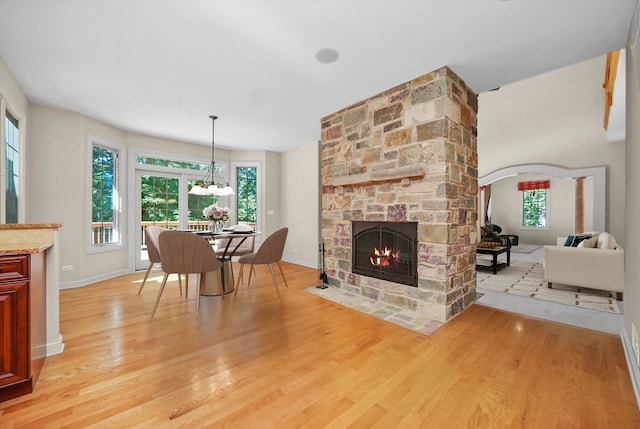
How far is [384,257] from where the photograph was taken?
3189 millimetres

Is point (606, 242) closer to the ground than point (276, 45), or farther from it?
closer to the ground

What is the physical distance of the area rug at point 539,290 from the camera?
10.3 feet

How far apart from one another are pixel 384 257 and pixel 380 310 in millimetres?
599

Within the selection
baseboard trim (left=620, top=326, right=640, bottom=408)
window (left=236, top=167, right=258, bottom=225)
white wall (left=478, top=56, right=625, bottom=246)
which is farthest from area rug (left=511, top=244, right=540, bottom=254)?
window (left=236, top=167, right=258, bottom=225)

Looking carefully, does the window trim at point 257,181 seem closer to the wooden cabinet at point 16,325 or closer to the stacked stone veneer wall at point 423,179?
the stacked stone veneer wall at point 423,179

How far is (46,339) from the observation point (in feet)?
6.48

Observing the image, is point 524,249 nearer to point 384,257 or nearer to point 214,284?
point 384,257

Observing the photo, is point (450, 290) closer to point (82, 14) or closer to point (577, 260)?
point (577, 260)

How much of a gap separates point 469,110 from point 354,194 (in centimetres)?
159

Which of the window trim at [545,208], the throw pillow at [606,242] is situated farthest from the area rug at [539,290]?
the window trim at [545,208]

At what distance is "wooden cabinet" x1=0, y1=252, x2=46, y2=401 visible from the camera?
1481mm

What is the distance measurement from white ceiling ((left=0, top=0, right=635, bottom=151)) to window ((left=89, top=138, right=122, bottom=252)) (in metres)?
0.99

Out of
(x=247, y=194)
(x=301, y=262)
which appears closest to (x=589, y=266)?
(x=301, y=262)

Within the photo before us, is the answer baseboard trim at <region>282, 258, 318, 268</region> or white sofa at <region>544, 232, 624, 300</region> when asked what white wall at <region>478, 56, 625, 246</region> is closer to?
white sofa at <region>544, 232, 624, 300</region>
